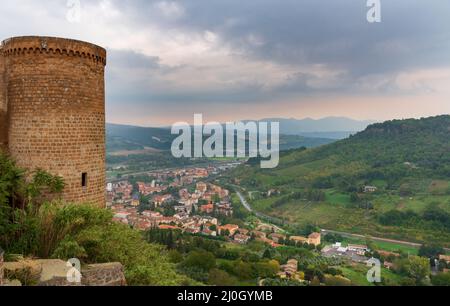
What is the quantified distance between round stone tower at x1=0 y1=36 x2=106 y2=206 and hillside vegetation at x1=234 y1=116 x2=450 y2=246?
56274mm

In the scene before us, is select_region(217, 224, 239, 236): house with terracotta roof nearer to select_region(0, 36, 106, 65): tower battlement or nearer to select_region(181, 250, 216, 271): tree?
select_region(181, 250, 216, 271): tree

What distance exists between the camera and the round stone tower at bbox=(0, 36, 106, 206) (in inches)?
342

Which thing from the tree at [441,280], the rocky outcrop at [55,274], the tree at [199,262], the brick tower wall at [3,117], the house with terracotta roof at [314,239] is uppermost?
the brick tower wall at [3,117]

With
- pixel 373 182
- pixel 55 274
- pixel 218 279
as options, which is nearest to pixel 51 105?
pixel 55 274

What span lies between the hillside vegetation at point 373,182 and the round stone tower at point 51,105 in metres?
56.3

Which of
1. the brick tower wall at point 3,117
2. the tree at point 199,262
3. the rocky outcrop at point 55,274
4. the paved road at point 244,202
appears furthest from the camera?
the paved road at point 244,202

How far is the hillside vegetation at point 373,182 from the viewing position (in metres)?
58.7

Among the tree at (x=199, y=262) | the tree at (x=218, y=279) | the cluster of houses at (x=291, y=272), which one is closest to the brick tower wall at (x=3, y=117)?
the tree at (x=218, y=279)

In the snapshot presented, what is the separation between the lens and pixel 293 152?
105688 mm

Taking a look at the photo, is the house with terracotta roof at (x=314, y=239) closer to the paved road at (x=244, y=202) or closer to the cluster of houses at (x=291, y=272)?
the cluster of houses at (x=291, y=272)

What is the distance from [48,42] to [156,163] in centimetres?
10595

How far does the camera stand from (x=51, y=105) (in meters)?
8.71
